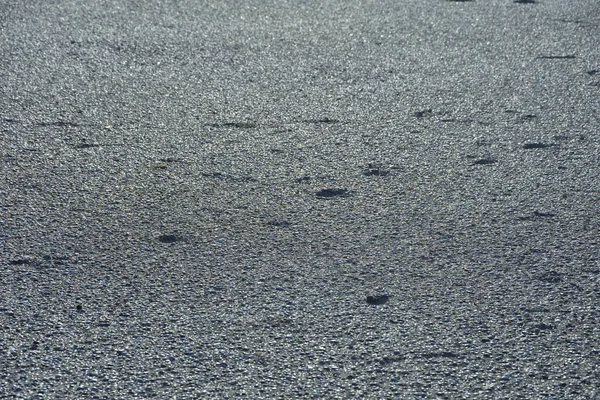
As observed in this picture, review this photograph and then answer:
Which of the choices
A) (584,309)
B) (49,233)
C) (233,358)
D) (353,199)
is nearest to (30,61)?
(49,233)

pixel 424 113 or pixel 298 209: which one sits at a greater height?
Result: pixel 424 113

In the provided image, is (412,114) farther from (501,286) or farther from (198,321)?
(198,321)

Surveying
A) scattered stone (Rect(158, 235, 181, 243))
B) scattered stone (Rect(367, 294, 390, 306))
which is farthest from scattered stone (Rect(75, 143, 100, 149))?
scattered stone (Rect(367, 294, 390, 306))

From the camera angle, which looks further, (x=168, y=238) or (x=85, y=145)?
(x=85, y=145)

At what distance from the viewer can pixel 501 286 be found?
311 centimetres

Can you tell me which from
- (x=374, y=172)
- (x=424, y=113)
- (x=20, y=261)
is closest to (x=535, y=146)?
(x=424, y=113)

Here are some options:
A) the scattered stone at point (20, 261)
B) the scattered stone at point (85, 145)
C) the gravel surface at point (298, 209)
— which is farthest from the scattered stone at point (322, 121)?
the scattered stone at point (20, 261)

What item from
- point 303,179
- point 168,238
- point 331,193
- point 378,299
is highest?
point 303,179

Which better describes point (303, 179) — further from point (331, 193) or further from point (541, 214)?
point (541, 214)

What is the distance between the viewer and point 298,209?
12.0 feet

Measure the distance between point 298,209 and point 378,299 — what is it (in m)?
0.77

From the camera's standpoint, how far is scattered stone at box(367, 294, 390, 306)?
3.00m

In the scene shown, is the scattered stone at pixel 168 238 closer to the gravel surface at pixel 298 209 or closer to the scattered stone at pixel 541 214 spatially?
the gravel surface at pixel 298 209

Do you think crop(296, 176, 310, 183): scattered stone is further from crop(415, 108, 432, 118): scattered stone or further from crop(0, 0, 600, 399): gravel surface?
crop(415, 108, 432, 118): scattered stone
